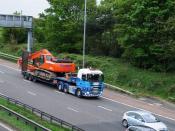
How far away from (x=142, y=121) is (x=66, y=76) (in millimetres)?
16131

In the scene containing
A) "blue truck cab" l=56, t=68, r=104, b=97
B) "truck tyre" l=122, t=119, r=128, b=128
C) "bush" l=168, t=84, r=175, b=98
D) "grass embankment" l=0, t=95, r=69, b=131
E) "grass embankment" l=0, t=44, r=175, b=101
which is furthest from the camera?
"grass embankment" l=0, t=44, r=175, b=101

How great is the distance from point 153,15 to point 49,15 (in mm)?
19240

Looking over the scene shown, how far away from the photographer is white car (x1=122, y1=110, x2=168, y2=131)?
101 feet

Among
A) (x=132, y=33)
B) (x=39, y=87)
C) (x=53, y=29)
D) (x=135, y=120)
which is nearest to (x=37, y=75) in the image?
(x=39, y=87)

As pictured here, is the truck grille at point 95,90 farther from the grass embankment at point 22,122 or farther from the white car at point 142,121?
the white car at point 142,121

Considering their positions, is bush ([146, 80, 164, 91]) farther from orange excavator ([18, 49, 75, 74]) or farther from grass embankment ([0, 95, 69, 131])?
grass embankment ([0, 95, 69, 131])

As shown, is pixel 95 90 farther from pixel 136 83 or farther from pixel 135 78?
pixel 135 78

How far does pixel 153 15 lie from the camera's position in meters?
49.2

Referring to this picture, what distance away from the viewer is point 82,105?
3956cm

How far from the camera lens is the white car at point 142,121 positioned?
3084 cm

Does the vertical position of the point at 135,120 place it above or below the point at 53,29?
below

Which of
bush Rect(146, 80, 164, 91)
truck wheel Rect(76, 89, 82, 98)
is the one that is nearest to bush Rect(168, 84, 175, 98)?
bush Rect(146, 80, 164, 91)

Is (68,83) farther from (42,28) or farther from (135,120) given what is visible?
(42,28)

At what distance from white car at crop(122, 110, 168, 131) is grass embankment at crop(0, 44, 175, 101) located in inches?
439
